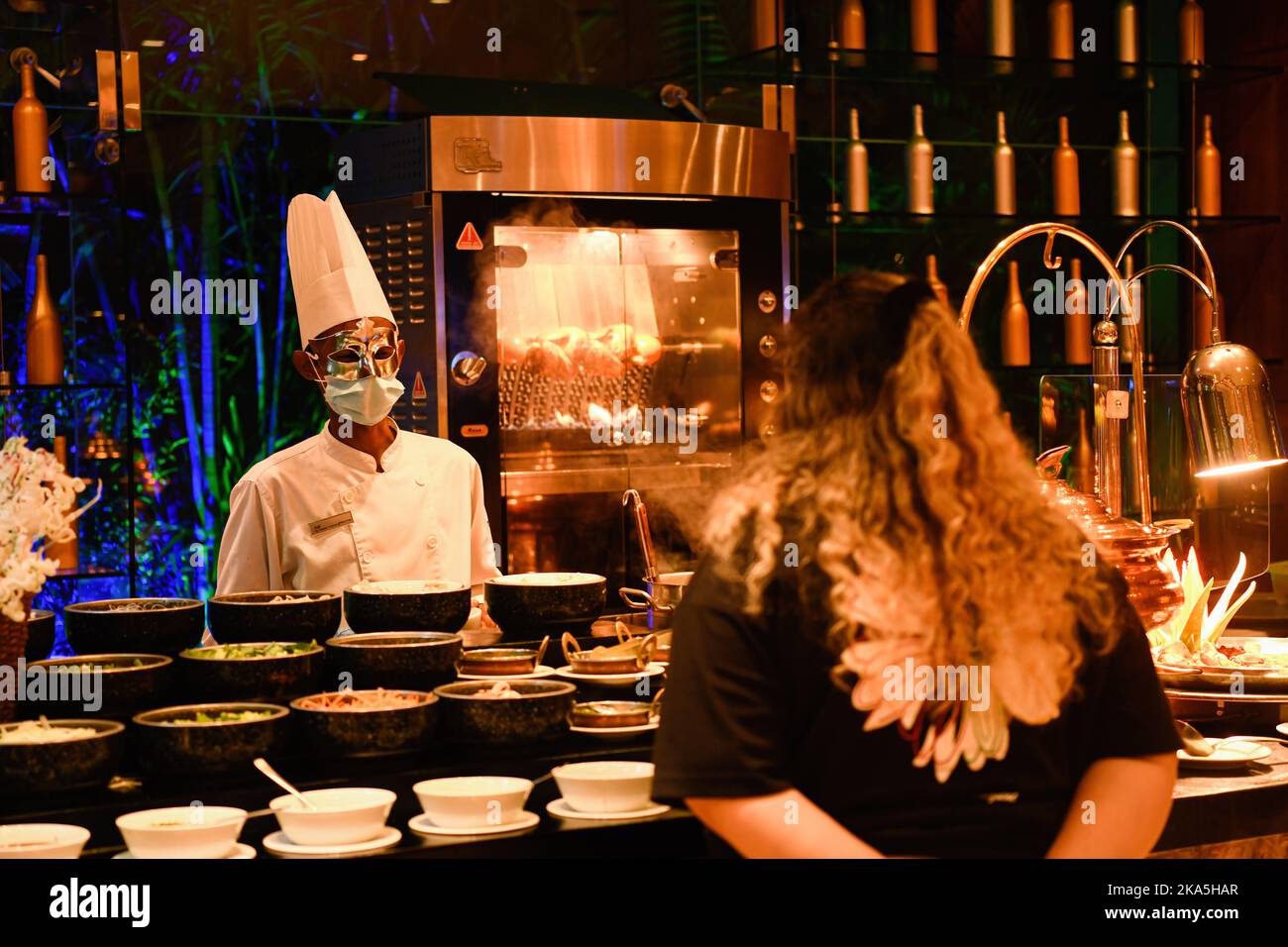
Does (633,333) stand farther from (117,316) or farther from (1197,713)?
(1197,713)

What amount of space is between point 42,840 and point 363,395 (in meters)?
1.77

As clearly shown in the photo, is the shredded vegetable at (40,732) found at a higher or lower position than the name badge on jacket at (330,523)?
lower

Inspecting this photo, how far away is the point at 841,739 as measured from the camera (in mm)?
1475

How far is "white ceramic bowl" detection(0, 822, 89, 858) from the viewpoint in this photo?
1528mm

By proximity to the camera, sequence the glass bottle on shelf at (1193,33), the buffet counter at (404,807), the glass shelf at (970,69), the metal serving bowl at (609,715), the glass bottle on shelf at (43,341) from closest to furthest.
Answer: the buffet counter at (404,807), the metal serving bowl at (609,715), the glass bottle on shelf at (43,341), the glass shelf at (970,69), the glass bottle on shelf at (1193,33)

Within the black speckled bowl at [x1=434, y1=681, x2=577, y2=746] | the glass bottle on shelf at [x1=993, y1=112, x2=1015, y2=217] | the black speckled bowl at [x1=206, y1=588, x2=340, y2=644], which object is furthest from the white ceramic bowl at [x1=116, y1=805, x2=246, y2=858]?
the glass bottle on shelf at [x1=993, y1=112, x2=1015, y2=217]

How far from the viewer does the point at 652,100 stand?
214 inches

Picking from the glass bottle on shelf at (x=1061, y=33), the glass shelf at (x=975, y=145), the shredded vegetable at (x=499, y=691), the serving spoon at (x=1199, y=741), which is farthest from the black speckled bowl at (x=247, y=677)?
the glass bottle on shelf at (x=1061, y=33)

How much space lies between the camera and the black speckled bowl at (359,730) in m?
1.82

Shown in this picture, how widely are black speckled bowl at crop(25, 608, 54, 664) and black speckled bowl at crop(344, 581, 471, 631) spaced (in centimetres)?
43

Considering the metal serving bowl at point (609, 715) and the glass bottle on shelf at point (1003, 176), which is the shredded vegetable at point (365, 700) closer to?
the metal serving bowl at point (609, 715)

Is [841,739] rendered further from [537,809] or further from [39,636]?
[39,636]

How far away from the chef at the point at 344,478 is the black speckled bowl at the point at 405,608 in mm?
765

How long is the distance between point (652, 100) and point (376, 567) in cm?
278
